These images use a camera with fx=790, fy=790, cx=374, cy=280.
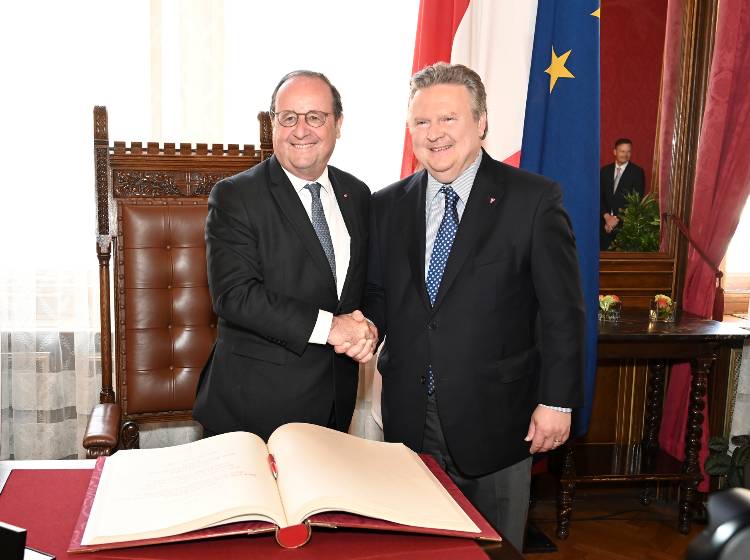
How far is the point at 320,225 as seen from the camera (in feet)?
6.81

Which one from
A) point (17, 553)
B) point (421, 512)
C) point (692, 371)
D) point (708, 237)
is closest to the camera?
point (17, 553)

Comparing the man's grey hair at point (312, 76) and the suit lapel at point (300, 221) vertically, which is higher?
the man's grey hair at point (312, 76)

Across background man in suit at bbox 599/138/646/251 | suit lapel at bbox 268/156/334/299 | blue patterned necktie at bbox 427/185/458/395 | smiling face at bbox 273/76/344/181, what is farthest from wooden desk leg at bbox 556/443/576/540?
smiling face at bbox 273/76/344/181

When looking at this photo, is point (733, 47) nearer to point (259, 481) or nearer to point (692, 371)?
point (692, 371)

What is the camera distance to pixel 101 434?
2.00 m

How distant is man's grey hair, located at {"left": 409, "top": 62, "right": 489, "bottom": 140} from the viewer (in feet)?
6.55

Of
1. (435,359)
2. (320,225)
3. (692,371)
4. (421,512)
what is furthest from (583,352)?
(692,371)

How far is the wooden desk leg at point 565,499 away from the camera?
342 cm

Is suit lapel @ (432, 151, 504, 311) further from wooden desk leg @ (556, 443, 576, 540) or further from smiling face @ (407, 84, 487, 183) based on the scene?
wooden desk leg @ (556, 443, 576, 540)

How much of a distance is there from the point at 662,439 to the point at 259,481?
3.14 m

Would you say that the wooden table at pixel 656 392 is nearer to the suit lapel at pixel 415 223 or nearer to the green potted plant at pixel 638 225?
the green potted plant at pixel 638 225

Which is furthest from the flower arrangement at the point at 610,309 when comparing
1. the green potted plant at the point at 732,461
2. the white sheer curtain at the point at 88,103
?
the white sheer curtain at the point at 88,103

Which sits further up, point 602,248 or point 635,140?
point 635,140

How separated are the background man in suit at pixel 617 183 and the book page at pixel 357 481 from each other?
8.45 feet
